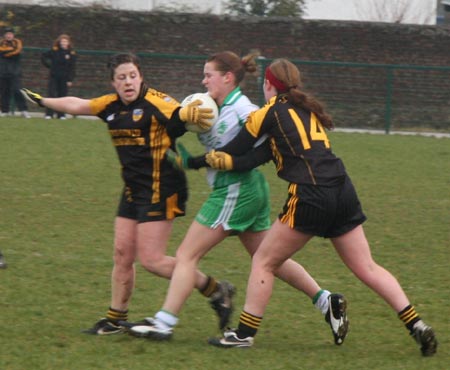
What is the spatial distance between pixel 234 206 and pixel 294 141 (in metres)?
0.53

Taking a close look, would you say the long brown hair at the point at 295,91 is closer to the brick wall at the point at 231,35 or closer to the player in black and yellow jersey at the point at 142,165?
the player in black and yellow jersey at the point at 142,165

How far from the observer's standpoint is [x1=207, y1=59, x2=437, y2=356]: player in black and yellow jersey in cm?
546

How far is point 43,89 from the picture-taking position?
24.4 m

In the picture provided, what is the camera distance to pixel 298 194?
17.9 ft

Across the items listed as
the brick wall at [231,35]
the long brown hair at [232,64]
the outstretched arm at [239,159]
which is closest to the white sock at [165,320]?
the outstretched arm at [239,159]

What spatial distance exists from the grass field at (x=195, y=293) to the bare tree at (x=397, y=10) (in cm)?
1881

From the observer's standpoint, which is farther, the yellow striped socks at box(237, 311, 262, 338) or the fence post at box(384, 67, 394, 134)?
the fence post at box(384, 67, 394, 134)

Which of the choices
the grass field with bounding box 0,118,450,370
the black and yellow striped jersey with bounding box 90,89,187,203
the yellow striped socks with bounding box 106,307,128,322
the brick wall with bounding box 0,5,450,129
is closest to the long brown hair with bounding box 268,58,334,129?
the black and yellow striped jersey with bounding box 90,89,187,203

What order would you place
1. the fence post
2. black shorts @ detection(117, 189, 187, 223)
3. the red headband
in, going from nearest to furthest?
the red headband < black shorts @ detection(117, 189, 187, 223) < the fence post

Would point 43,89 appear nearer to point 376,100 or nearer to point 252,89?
point 252,89

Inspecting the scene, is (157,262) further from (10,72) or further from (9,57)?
(10,72)

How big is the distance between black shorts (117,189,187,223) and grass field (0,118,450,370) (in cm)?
69

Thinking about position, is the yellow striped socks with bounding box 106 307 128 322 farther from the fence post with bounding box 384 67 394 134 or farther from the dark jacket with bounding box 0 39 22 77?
the fence post with bounding box 384 67 394 134

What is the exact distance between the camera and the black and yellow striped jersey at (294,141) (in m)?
5.46
